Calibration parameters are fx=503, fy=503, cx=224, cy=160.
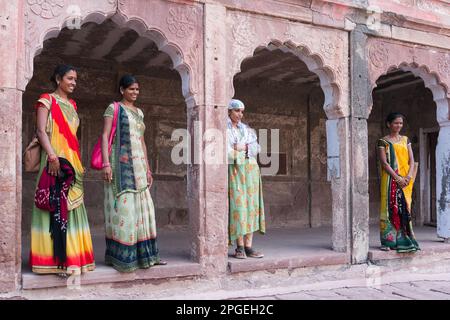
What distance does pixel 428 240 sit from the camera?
7680 mm

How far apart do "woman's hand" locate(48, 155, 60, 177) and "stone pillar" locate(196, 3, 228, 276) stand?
5.11 feet

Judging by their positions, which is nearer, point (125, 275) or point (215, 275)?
point (125, 275)

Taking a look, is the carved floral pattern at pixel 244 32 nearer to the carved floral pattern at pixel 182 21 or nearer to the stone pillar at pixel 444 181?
the carved floral pattern at pixel 182 21

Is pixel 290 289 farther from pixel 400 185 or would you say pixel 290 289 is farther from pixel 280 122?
pixel 280 122

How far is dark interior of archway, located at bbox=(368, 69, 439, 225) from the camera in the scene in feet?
34.0

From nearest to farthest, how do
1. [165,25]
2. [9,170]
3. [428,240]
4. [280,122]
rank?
[9,170], [165,25], [428,240], [280,122]

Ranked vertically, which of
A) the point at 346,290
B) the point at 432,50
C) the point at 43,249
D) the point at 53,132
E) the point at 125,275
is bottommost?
the point at 346,290

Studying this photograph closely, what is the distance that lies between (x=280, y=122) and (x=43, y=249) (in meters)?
6.08

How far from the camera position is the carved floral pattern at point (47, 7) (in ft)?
15.0

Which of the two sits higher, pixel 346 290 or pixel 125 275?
pixel 125 275

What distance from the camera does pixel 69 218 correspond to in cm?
452

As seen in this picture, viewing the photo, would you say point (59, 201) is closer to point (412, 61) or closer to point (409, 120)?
point (412, 61)
